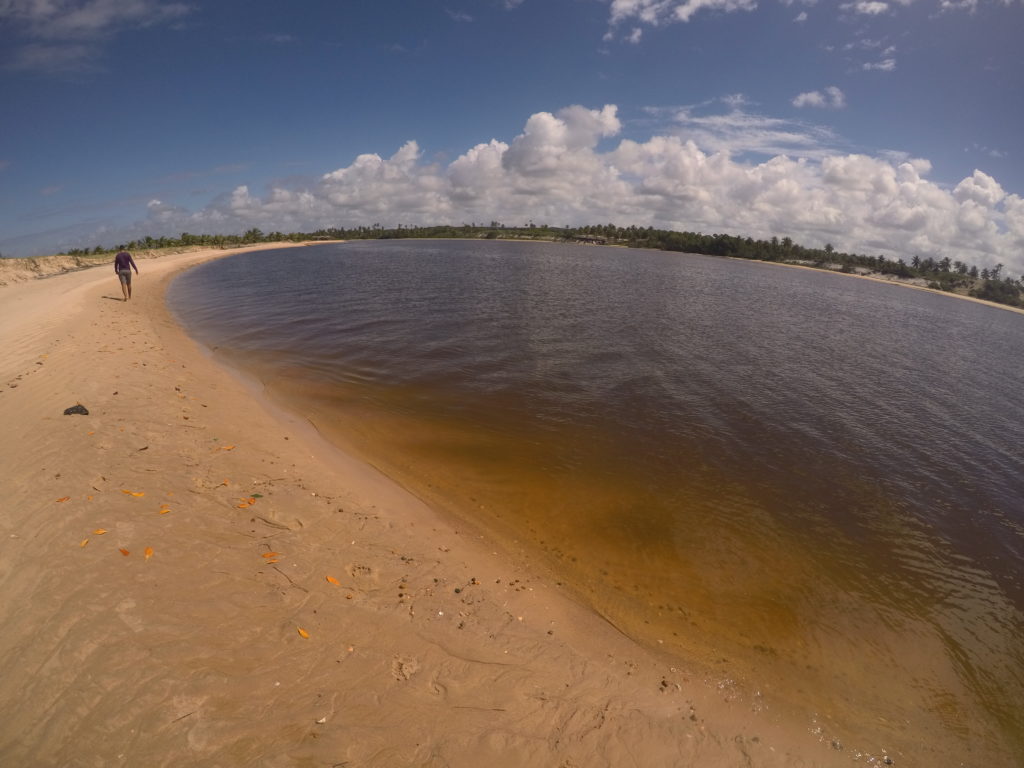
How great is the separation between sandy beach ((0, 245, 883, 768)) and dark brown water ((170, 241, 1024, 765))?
3.65ft

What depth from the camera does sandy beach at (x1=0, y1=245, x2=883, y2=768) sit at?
15.5 ft

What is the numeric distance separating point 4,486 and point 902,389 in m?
31.8

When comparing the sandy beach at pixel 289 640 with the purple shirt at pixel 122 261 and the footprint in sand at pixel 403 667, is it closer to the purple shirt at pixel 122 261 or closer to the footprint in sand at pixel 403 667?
the footprint in sand at pixel 403 667

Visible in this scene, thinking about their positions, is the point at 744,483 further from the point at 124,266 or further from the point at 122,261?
the point at 124,266

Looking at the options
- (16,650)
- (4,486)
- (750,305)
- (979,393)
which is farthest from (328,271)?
(979,393)

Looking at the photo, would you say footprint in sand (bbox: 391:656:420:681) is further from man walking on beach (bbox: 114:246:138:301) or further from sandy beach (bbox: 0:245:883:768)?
man walking on beach (bbox: 114:246:138:301)

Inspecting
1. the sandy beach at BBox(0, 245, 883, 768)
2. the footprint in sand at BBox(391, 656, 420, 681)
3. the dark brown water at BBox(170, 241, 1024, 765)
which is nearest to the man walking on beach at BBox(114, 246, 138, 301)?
the dark brown water at BBox(170, 241, 1024, 765)

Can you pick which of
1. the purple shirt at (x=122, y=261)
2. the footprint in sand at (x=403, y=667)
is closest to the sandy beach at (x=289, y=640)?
the footprint in sand at (x=403, y=667)

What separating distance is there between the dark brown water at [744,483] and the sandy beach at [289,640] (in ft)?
3.65

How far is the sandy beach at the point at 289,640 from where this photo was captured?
4.71 m

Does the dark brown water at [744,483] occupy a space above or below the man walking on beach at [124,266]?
below

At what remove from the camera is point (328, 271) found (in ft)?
194

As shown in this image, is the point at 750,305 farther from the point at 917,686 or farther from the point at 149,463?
the point at 149,463

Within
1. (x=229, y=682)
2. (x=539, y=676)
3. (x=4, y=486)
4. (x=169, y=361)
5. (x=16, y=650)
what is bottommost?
(x=539, y=676)
